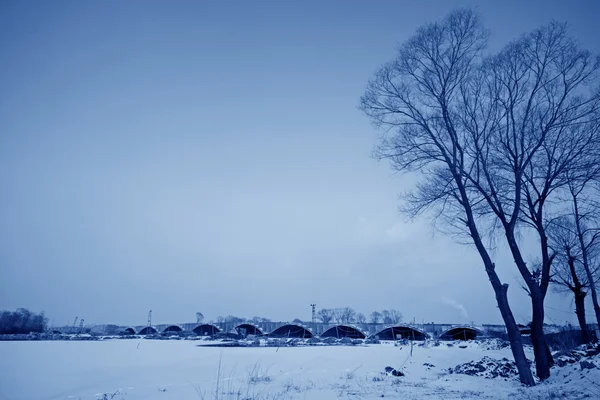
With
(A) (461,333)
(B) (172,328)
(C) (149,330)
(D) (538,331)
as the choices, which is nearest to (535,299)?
(D) (538,331)

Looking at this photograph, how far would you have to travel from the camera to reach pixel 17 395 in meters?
9.77

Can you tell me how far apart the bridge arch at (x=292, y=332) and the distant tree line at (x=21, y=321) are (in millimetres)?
66288

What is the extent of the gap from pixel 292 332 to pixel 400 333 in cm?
2304

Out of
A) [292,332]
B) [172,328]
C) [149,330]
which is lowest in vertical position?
[149,330]

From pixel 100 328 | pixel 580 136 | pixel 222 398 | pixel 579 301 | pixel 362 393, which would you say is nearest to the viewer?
pixel 222 398

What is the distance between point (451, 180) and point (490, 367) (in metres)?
10.2

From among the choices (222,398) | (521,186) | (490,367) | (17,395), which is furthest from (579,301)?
(17,395)

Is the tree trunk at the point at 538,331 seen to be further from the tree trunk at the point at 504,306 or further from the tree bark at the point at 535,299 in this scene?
the tree trunk at the point at 504,306

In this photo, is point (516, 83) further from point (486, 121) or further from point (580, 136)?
point (580, 136)

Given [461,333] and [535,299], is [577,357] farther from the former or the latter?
[461,333]

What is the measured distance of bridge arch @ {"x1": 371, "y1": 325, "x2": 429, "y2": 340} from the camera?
64319 millimetres

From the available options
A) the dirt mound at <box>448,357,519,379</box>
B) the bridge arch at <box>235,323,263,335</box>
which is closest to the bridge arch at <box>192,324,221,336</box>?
the bridge arch at <box>235,323,263,335</box>

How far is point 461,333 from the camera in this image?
68.9 metres

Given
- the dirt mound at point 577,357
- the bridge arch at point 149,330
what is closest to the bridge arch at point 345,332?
the bridge arch at point 149,330
